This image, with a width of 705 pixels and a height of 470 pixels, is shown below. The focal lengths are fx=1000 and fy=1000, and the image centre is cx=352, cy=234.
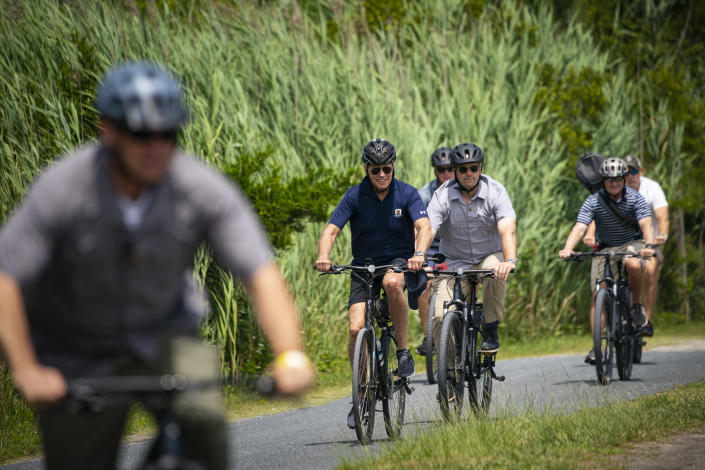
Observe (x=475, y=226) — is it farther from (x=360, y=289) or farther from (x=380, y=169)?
(x=360, y=289)

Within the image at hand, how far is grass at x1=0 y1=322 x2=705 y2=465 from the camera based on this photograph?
7.61 meters

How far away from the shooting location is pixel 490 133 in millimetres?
15297

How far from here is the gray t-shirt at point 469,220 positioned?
8352 millimetres

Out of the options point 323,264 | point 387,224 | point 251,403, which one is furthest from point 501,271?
point 251,403

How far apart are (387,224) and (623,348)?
3571mm

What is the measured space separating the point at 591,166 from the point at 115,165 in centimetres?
1214

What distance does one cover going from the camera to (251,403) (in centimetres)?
970

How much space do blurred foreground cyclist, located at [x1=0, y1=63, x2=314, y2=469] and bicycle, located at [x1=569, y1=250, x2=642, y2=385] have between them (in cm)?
727

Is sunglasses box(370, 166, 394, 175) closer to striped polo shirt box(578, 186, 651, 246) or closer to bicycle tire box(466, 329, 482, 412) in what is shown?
bicycle tire box(466, 329, 482, 412)

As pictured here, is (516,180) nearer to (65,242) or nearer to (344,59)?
(344,59)

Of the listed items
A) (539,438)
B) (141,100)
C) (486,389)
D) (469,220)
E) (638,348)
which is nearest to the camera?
(141,100)

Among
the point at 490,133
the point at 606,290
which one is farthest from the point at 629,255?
the point at 490,133

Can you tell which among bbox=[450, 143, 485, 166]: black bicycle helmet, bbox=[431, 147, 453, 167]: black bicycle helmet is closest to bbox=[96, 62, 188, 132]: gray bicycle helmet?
bbox=[450, 143, 485, 166]: black bicycle helmet

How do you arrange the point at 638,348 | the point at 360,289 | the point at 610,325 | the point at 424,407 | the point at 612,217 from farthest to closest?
1. the point at 638,348
2. the point at 612,217
3. the point at 610,325
4. the point at 424,407
5. the point at 360,289
